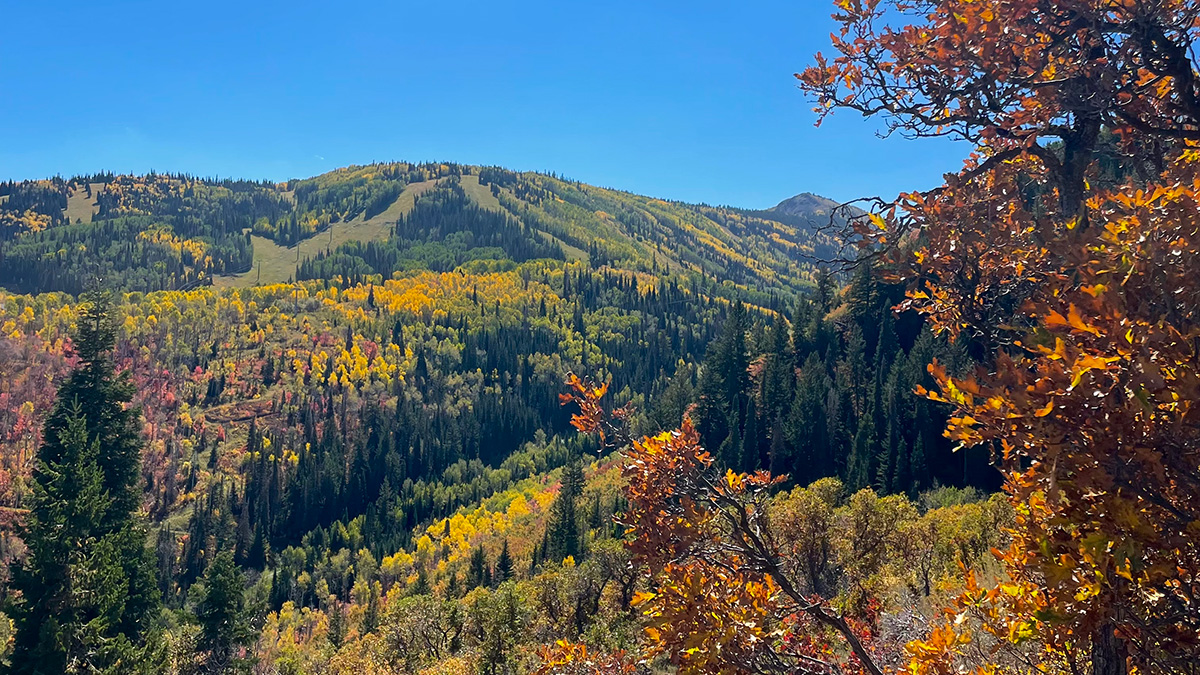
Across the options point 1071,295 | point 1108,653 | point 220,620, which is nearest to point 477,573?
point 220,620

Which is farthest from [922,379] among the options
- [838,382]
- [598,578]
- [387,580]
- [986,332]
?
[387,580]

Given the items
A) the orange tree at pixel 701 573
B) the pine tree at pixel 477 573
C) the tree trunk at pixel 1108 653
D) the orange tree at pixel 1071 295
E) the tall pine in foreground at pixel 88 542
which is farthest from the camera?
the pine tree at pixel 477 573

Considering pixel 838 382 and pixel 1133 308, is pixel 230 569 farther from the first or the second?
pixel 838 382

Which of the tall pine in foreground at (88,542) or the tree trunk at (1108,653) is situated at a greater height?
the tree trunk at (1108,653)

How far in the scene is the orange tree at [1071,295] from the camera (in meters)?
3.22

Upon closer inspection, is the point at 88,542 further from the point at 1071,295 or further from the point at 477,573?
the point at 477,573

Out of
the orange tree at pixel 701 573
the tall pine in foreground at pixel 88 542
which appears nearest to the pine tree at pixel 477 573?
the tall pine in foreground at pixel 88 542

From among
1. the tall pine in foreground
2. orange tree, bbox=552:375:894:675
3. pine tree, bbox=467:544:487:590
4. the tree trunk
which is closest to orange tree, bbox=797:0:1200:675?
the tree trunk

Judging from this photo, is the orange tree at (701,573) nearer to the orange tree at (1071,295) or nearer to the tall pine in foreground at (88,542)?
the orange tree at (1071,295)

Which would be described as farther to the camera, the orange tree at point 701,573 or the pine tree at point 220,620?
the pine tree at point 220,620

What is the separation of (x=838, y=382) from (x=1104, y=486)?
9697 cm

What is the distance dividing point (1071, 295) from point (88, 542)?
1584 inches

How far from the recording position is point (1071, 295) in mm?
4020

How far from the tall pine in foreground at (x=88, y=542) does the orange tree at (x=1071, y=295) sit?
36.4 m
